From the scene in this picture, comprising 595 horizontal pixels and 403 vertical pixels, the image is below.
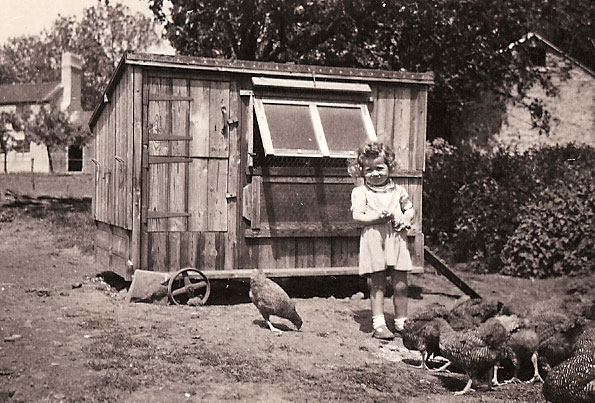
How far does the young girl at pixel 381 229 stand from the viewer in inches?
271

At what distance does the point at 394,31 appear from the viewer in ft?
51.0

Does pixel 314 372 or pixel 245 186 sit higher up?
pixel 245 186

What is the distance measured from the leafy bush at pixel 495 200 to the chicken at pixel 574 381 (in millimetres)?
7640

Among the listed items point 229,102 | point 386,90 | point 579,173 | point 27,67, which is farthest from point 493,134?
point 27,67

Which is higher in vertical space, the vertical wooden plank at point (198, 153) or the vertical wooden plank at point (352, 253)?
the vertical wooden plank at point (198, 153)

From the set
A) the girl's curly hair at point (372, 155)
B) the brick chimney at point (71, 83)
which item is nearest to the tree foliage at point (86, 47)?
the brick chimney at point (71, 83)

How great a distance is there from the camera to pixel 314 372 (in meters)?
5.47

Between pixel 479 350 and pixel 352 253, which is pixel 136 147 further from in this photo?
pixel 479 350

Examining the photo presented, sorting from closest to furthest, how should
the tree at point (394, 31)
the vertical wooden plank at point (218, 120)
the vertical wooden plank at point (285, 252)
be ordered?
the vertical wooden plank at point (218, 120) < the vertical wooden plank at point (285, 252) < the tree at point (394, 31)

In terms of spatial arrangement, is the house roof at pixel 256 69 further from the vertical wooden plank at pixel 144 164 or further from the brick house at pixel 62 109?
the brick house at pixel 62 109

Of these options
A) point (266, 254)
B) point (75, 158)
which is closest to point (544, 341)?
point (266, 254)

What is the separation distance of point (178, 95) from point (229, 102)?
652mm

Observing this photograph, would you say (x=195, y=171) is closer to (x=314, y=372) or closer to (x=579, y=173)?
(x=314, y=372)

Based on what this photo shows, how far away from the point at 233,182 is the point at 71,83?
40.9 metres
